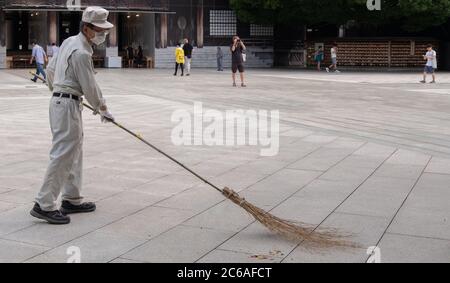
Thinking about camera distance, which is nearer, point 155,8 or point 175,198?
point 175,198

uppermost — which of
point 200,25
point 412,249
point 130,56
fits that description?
point 200,25

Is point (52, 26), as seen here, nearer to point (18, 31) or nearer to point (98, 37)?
point (18, 31)

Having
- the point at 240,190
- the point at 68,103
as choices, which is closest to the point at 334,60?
the point at 240,190

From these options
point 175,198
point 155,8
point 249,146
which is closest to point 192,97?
point 249,146

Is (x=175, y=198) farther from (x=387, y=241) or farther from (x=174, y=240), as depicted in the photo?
(x=387, y=241)

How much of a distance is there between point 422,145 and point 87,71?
643 centimetres

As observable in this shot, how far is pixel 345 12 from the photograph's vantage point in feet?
113

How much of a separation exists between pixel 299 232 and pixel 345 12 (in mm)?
30913

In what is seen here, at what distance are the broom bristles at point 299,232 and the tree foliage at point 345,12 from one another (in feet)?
94.4

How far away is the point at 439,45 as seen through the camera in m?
38.4

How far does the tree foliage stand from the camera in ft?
108

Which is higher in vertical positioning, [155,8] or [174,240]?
[155,8]

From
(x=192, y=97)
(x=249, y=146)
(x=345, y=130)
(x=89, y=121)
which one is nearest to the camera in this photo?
(x=249, y=146)
